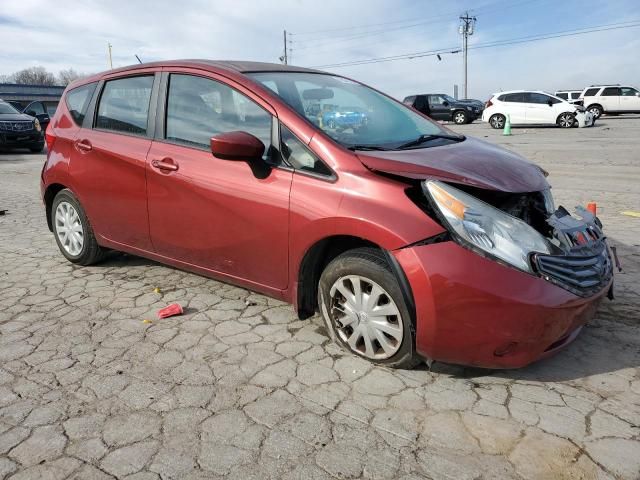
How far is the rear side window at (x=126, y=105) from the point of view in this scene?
396cm

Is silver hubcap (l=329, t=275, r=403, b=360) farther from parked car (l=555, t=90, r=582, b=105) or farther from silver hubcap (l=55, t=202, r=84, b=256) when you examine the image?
parked car (l=555, t=90, r=582, b=105)

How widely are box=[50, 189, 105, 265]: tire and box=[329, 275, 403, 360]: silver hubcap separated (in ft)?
8.30

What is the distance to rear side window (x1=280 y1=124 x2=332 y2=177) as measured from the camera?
300 cm

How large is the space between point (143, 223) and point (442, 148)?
2141mm

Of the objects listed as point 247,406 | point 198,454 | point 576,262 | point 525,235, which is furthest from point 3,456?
point 576,262

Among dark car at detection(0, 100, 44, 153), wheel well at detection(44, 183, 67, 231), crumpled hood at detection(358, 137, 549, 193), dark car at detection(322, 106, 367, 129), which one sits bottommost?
wheel well at detection(44, 183, 67, 231)

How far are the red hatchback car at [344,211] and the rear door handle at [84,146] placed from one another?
0.05 feet

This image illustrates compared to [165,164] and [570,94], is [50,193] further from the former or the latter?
[570,94]

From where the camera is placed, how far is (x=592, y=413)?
8.20 feet

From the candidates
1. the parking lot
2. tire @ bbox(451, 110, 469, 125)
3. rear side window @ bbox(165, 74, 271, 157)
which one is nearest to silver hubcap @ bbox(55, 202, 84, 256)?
the parking lot

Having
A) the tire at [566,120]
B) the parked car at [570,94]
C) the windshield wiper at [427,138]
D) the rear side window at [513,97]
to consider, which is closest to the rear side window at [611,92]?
the parked car at [570,94]

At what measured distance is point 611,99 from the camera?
30.2m

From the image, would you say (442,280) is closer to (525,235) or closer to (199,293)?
(525,235)

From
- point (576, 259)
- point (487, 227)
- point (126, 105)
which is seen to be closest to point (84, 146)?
point (126, 105)
